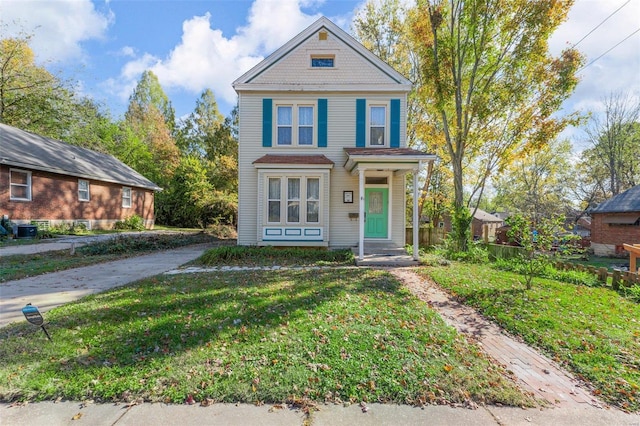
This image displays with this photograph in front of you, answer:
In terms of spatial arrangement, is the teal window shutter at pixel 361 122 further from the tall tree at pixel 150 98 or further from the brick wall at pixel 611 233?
the tall tree at pixel 150 98

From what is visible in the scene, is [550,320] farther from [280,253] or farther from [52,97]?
[52,97]

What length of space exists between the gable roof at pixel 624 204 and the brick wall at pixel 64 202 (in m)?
30.8

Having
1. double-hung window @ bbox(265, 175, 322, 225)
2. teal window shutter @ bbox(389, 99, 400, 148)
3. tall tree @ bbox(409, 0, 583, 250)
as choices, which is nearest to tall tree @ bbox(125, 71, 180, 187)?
double-hung window @ bbox(265, 175, 322, 225)

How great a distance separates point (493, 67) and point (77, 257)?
16.7m

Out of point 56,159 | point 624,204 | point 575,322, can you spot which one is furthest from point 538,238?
point 56,159

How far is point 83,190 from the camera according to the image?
17531 millimetres

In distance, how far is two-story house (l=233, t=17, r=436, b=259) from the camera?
11156 millimetres

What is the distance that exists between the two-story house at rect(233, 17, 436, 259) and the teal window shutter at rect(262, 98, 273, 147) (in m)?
0.04

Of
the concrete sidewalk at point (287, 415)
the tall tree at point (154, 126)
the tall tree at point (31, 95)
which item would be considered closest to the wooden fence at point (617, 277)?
the concrete sidewalk at point (287, 415)

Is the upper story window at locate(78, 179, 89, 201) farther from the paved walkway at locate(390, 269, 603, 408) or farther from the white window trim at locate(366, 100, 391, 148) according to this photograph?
the paved walkway at locate(390, 269, 603, 408)

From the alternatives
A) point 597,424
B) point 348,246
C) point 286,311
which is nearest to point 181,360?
point 286,311

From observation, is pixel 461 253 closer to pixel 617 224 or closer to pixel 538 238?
pixel 538 238

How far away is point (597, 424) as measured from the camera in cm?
253

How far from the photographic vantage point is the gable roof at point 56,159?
46.2 feet
